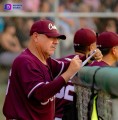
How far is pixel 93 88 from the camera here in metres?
4.36

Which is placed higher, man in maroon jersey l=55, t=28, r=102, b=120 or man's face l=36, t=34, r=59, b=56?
man's face l=36, t=34, r=59, b=56

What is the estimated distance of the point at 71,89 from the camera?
19.2ft

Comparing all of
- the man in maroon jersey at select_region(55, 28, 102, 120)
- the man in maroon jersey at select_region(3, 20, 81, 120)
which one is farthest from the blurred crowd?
the man in maroon jersey at select_region(3, 20, 81, 120)

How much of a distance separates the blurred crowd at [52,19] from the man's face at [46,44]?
5422 mm

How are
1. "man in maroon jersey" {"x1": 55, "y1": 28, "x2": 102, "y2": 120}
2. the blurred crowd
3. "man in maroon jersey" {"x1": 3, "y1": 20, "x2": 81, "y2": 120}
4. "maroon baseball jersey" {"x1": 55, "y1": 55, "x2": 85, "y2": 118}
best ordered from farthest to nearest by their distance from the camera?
the blurred crowd, "maroon baseball jersey" {"x1": 55, "y1": 55, "x2": 85, "y2": 118}, "man in maroon jersey" {"x1": 55, "y1": 28, "x2": 102, "y2": 120}, "man in maroon jersey" {"x1": 3, "y1": 20, "x2": 81, "y2": 120}

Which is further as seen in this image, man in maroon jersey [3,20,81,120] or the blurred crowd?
the blurred crowd

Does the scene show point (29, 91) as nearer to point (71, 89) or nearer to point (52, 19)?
point (71, 89)

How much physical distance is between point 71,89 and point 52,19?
528 centimetres

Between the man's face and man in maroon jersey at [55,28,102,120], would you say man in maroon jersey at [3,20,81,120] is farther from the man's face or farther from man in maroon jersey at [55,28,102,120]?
man in maroon jersey at [55,28,102,120]

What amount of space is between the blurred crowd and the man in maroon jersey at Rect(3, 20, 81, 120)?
213 inches

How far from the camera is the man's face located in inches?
193

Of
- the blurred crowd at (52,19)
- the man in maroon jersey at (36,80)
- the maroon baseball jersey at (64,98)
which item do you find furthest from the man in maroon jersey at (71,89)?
the blurred crowd at (52,19)

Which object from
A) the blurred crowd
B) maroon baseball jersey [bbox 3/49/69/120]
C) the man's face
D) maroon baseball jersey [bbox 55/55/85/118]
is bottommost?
the blurred crowd

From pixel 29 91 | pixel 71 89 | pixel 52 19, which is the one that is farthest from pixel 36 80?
pixel 52 19
